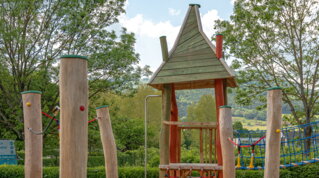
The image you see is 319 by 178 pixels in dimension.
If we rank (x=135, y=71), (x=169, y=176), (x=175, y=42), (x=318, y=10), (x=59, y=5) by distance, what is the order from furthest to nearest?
(x=135, y=71) < (x=59, y=5) < (x=318, y=10) < (x=175, y=42) < (x=169, y=176)

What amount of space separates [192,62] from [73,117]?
4054 mm

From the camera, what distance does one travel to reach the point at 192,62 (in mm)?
7113

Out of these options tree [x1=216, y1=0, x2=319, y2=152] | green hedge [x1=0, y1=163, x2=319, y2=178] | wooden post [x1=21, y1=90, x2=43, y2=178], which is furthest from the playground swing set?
tree [x1=216, y1=0, x2=319, y2=152]

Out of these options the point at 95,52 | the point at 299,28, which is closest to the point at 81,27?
the point at 95,52

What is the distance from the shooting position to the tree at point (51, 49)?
48.5 ft

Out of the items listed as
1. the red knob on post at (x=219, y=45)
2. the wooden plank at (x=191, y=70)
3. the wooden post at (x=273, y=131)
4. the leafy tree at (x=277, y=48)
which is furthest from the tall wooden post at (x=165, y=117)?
the leafy tree at (x=277, y=48)

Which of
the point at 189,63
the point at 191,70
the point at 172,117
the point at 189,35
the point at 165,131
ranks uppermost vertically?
the point at 189,35

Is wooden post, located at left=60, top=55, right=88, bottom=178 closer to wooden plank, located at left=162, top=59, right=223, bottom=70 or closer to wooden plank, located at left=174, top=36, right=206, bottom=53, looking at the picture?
wooden plank, located at left=162, top=59, right=223, bottom=70

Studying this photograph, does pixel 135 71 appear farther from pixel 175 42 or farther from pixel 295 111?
pixel 175 42

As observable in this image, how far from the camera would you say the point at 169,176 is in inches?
271

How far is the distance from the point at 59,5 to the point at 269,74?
32.1 ft

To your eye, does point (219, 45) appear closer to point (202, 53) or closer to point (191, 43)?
point (202, 53)

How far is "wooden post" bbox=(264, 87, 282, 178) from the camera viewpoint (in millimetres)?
4445

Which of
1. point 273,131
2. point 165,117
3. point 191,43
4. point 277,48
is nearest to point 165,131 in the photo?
point 165,117
